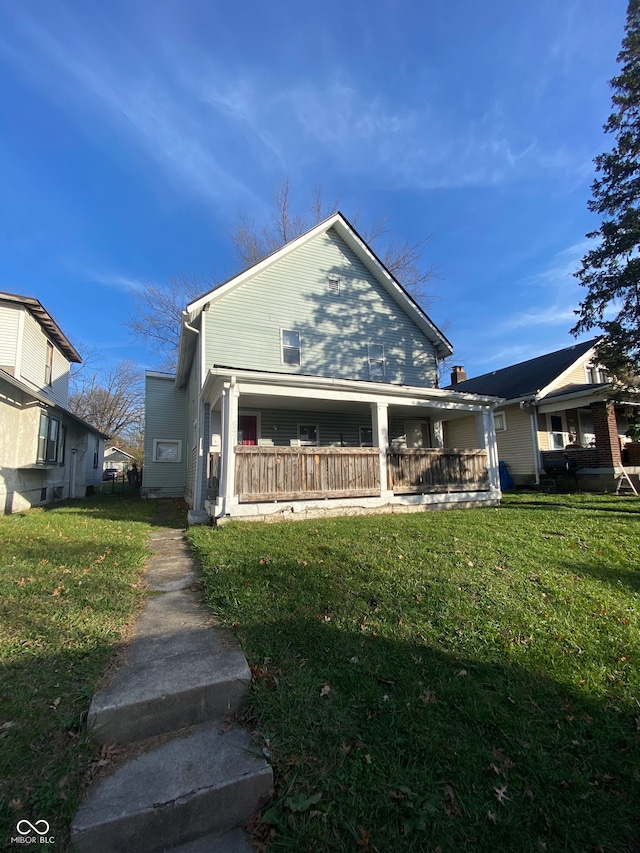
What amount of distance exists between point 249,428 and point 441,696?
31.7ft

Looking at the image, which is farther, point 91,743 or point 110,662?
point 110,662

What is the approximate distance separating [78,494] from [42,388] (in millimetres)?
5640

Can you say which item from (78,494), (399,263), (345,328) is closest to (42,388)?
(78,494)

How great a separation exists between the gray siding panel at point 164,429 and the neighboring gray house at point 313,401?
0.15 feet

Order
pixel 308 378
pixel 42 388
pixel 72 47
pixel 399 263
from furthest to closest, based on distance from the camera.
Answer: pixel 399 263
pixel 42 388
pixel 308 378
pixel 72 47

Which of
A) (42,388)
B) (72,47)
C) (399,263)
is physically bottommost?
(42,388)

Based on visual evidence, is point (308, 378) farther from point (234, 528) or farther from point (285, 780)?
point (285, 780)

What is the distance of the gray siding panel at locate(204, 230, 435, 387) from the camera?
37.1ft

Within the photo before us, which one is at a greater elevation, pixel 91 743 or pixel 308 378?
pixel 308 378

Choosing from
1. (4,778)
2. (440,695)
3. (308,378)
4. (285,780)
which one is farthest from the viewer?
(308,378)

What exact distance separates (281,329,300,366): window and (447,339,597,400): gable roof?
8.35m

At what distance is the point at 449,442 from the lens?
1806 centimetres

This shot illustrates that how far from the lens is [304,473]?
838 cm

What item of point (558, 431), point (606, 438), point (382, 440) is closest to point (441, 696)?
point (382, 440)
